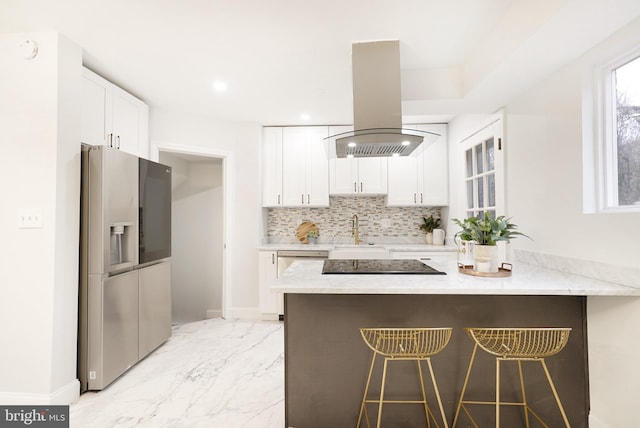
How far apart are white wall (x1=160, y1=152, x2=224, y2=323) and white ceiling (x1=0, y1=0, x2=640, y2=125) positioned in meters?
1.83

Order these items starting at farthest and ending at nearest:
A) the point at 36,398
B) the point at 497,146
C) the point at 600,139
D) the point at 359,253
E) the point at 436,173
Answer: the point at 436,173, the point at 359,253, the point at 497,146, the point at 36,398, the point at 600,139

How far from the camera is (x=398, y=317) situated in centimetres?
170

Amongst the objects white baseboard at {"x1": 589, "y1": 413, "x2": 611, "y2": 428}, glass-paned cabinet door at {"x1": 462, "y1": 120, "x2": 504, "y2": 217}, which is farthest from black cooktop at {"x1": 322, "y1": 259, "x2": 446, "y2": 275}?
glass-paned cabinet door at {"x1": 462, "y1": 120, "x2": 504, "y2": 217}

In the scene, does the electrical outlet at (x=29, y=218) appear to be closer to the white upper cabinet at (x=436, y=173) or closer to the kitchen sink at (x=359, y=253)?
the kitchen sink at (x=359, y=253)

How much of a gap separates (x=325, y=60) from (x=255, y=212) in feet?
6.78

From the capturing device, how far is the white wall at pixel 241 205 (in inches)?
147

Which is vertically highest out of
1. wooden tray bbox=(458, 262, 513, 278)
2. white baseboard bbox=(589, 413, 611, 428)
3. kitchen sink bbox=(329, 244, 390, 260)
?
wooden tray bbox=(458, 262, 513, 278)

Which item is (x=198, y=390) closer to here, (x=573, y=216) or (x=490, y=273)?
(x=490, y=273)

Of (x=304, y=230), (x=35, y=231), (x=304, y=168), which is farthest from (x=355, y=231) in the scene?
(x=35, y=231)

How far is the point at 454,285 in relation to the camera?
152cm

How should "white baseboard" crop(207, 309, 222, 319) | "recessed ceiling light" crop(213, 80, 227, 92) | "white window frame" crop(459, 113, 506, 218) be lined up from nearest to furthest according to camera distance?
"white window frame" crop(459, 113, 506, 218)
"recessed ceiling light" crop(213, 80, 227, 92)
"white baseboard" crop(207, 309, 222, 319)

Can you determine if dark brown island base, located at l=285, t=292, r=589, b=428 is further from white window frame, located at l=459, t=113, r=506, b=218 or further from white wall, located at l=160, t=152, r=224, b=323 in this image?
white wall, located at l=160, t=152, r=224, b=323

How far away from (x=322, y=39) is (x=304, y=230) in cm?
254

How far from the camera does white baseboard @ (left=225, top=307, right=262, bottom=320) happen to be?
3.74m
